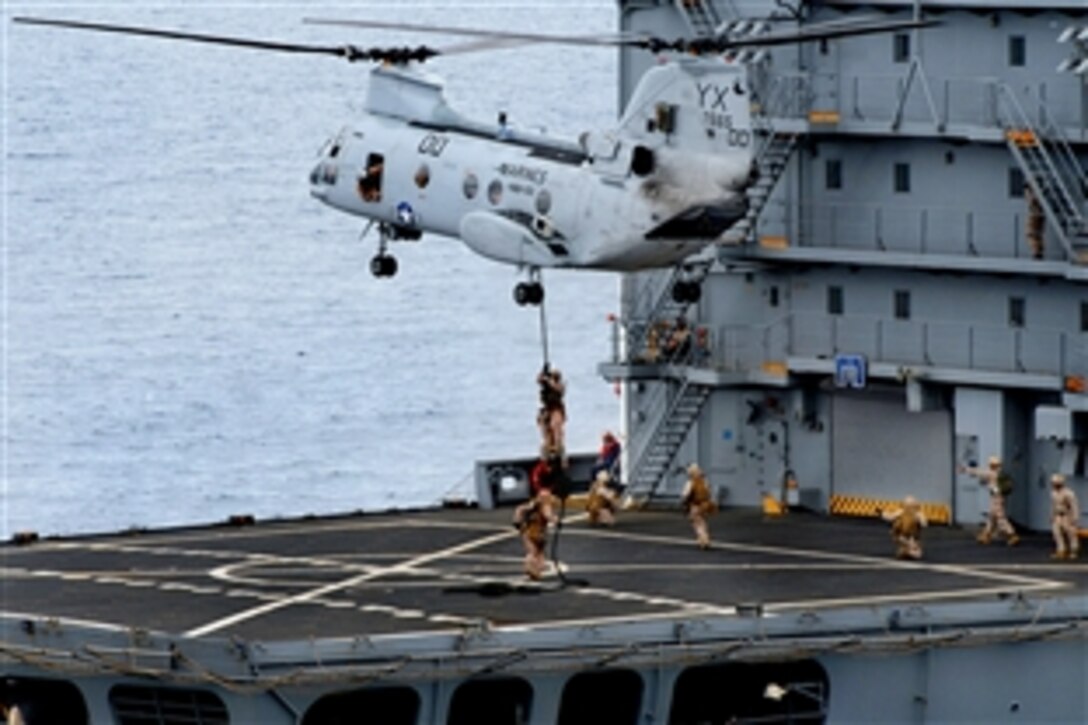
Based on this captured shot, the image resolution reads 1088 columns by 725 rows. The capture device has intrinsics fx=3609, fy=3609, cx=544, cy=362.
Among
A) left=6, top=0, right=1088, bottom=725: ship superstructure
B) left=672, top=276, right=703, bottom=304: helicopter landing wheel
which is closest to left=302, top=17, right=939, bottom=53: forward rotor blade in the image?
left=6, top=0, right=1088, bottom=725: ship superstructure

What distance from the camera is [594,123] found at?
531ft

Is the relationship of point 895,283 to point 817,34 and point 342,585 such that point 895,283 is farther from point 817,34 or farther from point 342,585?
point 342,585

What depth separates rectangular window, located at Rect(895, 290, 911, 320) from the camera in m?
51.1

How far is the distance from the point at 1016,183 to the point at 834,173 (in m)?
3.15

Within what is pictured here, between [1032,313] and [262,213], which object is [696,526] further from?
[262,213]

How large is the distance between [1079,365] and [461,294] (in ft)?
250

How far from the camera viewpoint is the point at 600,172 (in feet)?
164

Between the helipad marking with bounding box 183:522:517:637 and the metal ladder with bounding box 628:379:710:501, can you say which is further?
the metal ladder with bounding box 628:379:710:501

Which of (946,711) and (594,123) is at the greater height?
(594,123)

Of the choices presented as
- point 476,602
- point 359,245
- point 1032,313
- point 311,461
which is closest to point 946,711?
point 476,602

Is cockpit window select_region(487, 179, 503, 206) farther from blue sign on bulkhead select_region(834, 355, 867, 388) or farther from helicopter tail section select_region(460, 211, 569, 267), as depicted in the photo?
blue sign on bulkhead select_region(834, 355, 867, 388)

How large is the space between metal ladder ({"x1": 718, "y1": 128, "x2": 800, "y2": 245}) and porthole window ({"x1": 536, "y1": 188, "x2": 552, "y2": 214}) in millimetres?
2954

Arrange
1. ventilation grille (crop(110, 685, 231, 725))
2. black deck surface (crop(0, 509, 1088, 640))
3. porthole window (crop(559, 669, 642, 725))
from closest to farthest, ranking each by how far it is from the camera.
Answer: ventilation grille (crop(110, 685, 231, 725)) < porthole window (crop(559, 669, 642, 725)) < black deck surface (crop(0, 509, 1088, 640))

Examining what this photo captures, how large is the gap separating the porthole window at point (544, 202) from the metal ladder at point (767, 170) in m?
2.95
